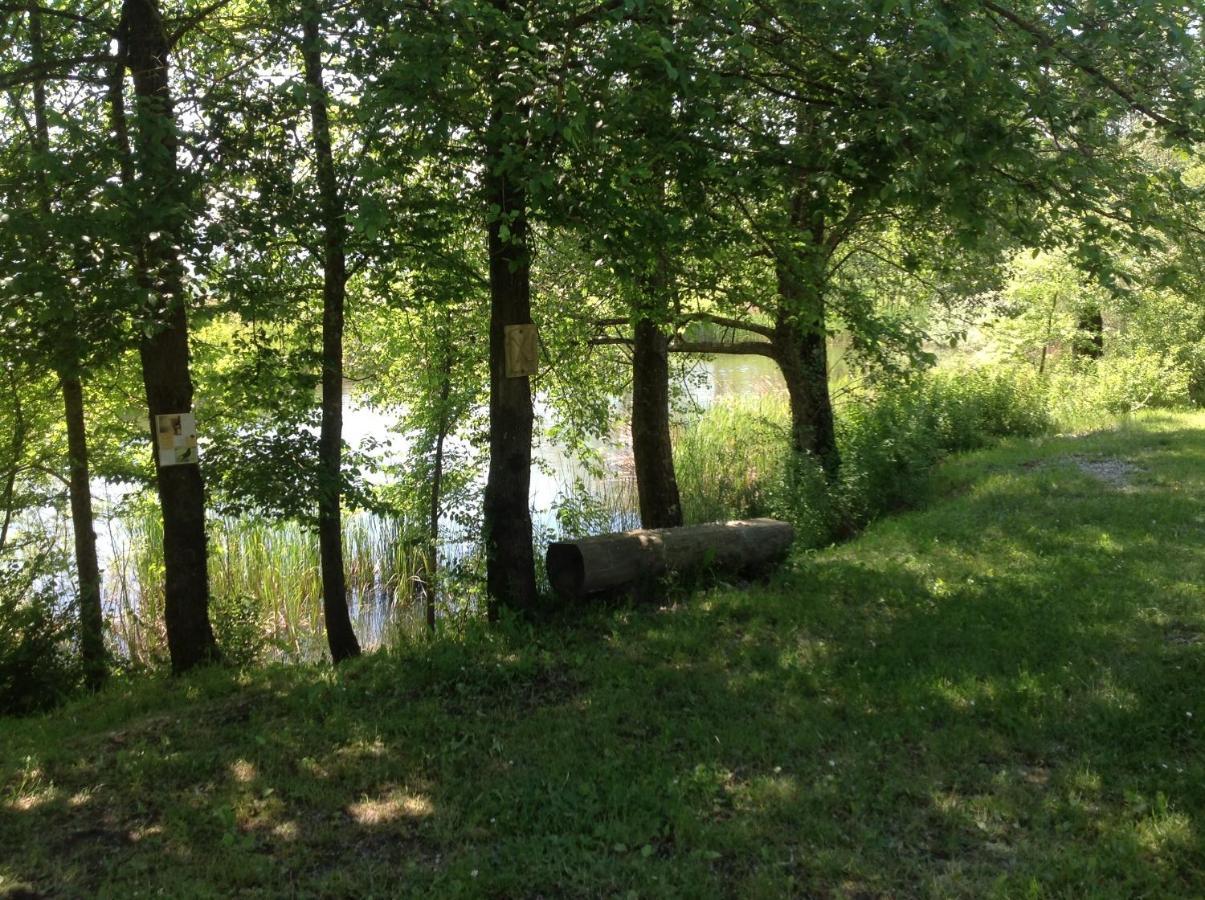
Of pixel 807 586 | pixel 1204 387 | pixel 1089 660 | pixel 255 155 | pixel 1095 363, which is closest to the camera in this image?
pixel 1089 660

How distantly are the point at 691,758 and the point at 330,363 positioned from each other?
4892mm

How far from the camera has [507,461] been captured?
7730 millimetres

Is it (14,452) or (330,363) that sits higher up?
(330,363)

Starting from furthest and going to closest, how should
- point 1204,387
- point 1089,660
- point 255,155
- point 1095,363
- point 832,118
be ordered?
point 1095,363 → point 1204,387 → point 255,155 → point 832,118 → point 1089,660

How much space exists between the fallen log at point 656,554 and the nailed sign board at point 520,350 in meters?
1.42

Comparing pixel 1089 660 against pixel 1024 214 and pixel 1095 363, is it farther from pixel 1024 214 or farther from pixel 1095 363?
pixel 1095 363

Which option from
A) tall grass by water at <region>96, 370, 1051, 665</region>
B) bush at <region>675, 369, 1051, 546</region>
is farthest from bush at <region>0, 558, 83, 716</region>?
bush at <region>675, 369, 1051, 546</region>

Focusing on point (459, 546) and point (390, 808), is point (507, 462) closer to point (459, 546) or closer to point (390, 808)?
point (390, 808)

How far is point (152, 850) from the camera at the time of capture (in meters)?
4.27

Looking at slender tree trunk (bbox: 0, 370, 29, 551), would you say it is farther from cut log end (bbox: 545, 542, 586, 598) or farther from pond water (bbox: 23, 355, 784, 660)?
cut log end (bbox: 545, 542, 586, 598)

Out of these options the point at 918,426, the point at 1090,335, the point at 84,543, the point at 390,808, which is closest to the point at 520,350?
the point at 390,808

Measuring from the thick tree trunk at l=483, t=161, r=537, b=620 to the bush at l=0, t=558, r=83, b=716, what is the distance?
11.6 ft

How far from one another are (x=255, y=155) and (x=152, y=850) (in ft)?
16.5

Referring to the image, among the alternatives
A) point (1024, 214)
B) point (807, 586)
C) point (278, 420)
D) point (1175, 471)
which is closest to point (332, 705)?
point (278, 420)
